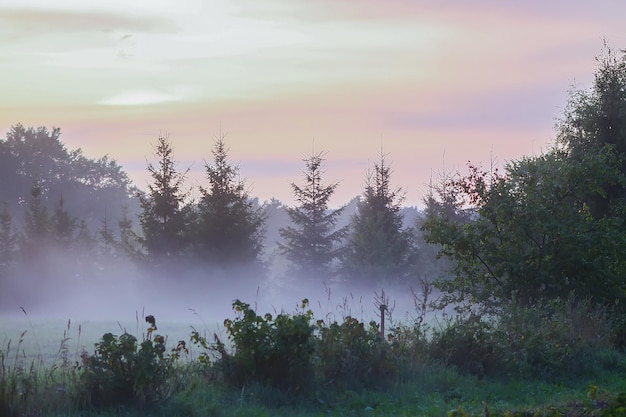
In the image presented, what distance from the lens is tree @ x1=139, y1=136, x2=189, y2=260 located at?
47719 mm

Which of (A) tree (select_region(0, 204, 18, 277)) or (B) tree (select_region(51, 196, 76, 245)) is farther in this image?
(A) tree (select_region(0, 204, 18, 277))

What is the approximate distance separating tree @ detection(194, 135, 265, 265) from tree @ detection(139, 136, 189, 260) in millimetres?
1284

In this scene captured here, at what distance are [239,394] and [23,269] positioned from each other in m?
47.6

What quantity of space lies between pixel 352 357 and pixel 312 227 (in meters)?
43.5

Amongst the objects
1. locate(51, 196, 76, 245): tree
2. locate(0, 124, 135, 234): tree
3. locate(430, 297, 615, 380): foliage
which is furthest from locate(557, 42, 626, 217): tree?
locate(0, 124, 135, 234): tree

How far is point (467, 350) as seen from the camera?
13.4 m

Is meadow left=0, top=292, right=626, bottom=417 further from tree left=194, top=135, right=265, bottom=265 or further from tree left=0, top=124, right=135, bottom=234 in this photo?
tree left=0, top=124, right=135, bottom=234

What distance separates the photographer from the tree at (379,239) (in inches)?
2069

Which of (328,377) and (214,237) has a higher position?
(214,237)

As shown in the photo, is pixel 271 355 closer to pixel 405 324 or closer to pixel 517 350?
pixel 517 350

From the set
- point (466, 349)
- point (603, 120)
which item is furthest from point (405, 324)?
point (603, 120)

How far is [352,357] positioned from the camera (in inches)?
459

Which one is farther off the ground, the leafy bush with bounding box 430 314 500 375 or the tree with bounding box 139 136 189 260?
the tree with bounding box 139 136 189 260

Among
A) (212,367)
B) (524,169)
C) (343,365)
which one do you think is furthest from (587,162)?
(212,367)
